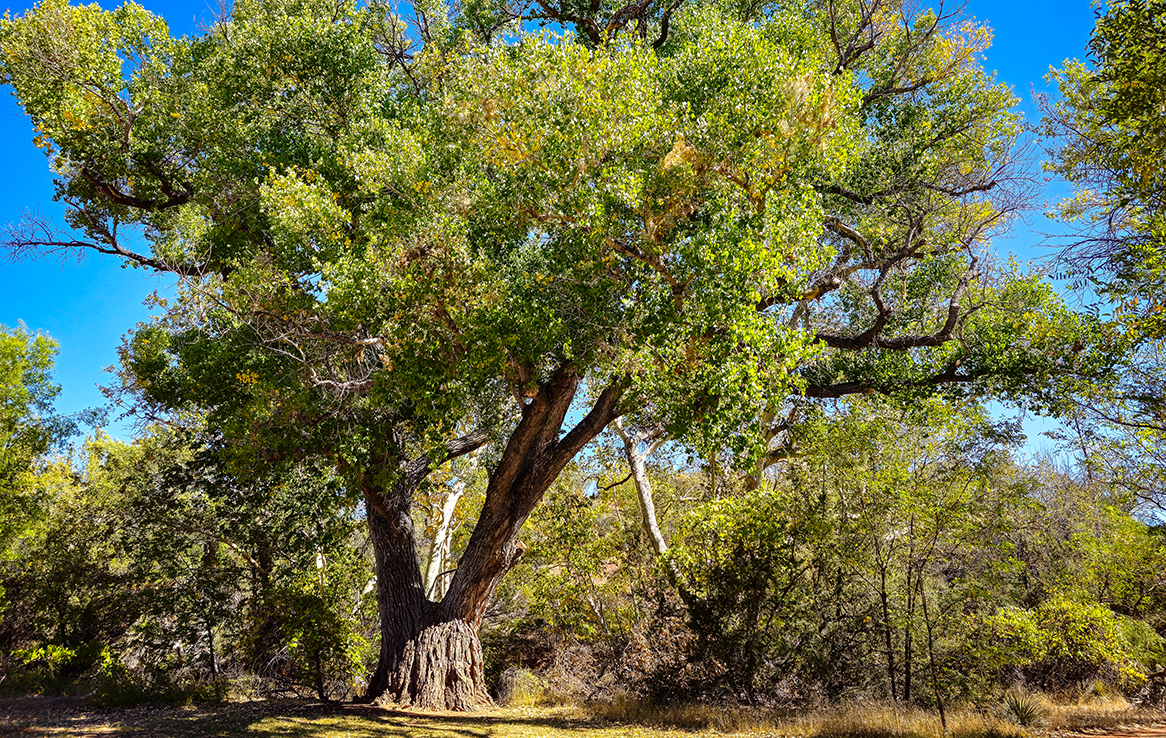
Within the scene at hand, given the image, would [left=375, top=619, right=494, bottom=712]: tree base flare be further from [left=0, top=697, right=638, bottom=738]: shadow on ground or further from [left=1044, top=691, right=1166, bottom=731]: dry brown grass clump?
[left=1044, top=691, right=1166, bottom=731]: dry brown grass clump

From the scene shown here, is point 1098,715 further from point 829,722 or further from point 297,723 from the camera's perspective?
point 297,723

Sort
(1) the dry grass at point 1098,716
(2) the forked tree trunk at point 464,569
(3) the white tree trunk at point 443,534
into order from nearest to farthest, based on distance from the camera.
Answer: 1. (1) the dry grass at point 1098,716
2. (2) the forked tree trunk at point 464,569
3. (3) the white tree trunk at point 443,534

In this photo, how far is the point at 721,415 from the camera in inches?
240

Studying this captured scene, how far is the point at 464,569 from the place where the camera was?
9.71m

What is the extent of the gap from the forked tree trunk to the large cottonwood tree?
5cm

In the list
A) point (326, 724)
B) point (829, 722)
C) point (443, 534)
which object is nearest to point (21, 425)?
point (443, 534)

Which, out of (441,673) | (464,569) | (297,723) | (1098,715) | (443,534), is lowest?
(1098,715)

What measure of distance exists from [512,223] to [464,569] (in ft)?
18.1

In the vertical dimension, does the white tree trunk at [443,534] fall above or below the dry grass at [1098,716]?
above

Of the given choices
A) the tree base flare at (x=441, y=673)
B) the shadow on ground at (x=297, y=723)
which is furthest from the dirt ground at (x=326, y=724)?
the tree base flare at (x=441, y=673)

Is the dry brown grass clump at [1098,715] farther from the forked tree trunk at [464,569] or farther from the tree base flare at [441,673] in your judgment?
the tree base flare at [441,673]

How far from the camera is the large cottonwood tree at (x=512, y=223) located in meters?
6.74

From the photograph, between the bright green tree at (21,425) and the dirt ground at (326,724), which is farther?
the bright green tree at (21,425)

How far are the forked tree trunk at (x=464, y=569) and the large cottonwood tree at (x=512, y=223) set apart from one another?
46 millimetres
